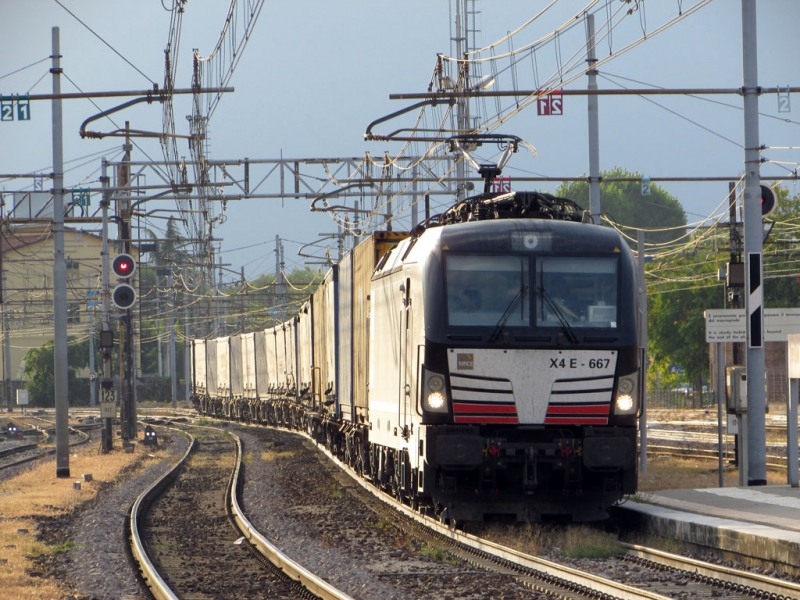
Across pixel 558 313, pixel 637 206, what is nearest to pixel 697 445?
pixel 558 313

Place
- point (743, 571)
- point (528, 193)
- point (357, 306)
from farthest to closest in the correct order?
point (357, 306), point (528, 193), point (743, 571)

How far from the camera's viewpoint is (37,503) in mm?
18734

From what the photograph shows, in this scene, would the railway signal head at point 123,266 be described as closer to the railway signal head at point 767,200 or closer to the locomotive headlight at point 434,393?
the railway signal head at point 767,200

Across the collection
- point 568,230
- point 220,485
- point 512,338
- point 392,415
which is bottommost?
point 220,485

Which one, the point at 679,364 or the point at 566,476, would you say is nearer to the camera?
the point at 566,476

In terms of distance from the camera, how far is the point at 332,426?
25672 mm

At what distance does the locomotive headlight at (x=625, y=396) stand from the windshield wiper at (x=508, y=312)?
1.35 meters

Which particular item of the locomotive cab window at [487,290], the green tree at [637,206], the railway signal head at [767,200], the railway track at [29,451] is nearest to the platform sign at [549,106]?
the railway signal head at [767,200]

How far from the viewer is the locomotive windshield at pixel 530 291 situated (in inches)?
487

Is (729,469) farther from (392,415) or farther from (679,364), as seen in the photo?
(679,364)

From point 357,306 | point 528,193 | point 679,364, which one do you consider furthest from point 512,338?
point 679,364

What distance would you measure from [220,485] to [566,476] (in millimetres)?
10734

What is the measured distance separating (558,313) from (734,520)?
2.75 m

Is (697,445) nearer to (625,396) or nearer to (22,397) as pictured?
(625,396)
